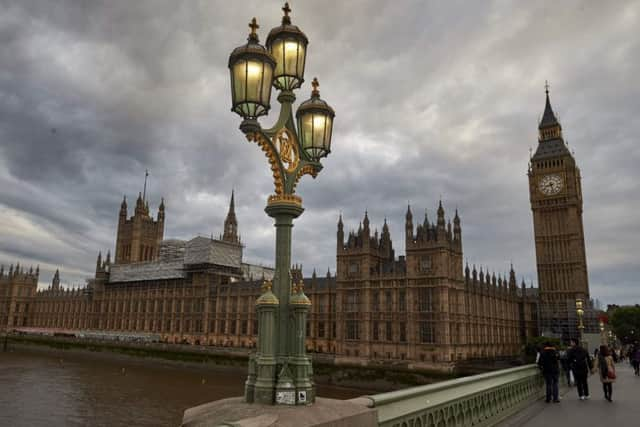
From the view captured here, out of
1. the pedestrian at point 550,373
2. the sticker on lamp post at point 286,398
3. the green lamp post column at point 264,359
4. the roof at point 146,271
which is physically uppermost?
the roof at point 146,271

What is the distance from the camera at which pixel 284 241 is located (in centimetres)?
671

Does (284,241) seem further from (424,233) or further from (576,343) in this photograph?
(424,233)

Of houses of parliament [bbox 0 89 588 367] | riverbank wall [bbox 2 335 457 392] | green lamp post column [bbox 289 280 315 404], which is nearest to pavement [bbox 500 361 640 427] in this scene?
green lamp post column [bbox 289 280 315 404]

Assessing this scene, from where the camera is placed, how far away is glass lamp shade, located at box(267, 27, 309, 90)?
749 centimetres

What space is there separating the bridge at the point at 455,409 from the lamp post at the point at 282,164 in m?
0.39

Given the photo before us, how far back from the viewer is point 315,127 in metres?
7.90

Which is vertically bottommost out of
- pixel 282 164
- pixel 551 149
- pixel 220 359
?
pixel 220 359

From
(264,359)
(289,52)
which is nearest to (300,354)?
(264,359)

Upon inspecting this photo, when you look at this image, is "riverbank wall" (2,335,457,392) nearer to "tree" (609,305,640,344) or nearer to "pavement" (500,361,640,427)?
"pavement" (500,361,640,427)

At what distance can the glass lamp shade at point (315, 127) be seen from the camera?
310 inches

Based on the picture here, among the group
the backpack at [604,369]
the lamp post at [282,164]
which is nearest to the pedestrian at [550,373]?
the backpack at [604,369]

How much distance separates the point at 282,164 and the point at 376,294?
4974 centimetres

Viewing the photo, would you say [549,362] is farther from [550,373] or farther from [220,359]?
[220,359]

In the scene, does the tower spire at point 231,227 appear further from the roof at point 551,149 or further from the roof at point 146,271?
the roof at point 551,149
